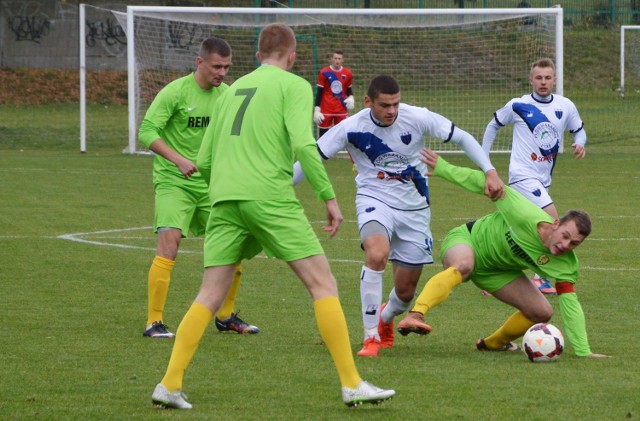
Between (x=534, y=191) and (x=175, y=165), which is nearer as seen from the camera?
(x=175, y=165)

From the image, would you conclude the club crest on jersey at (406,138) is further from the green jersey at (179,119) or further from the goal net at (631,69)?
the goal net at (631,69)

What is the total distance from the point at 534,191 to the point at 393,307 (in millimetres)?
3194

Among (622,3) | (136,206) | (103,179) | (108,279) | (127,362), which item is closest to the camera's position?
(127,362)

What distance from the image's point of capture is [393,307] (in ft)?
26.9

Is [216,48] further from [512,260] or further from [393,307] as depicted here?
[512,260]

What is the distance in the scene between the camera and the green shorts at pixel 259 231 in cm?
613

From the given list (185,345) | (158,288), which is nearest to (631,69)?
(158,288)

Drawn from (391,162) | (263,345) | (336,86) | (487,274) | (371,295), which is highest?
(336,86)

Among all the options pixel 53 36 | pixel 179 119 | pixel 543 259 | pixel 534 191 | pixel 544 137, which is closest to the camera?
pixel 543 259

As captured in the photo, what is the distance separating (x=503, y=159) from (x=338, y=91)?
380cm

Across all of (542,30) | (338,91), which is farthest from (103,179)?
(542,30)

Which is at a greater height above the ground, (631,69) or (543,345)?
(631,69)

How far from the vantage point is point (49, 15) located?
37.1 meters

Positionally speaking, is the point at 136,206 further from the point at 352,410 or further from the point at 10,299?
the point at 352,410
